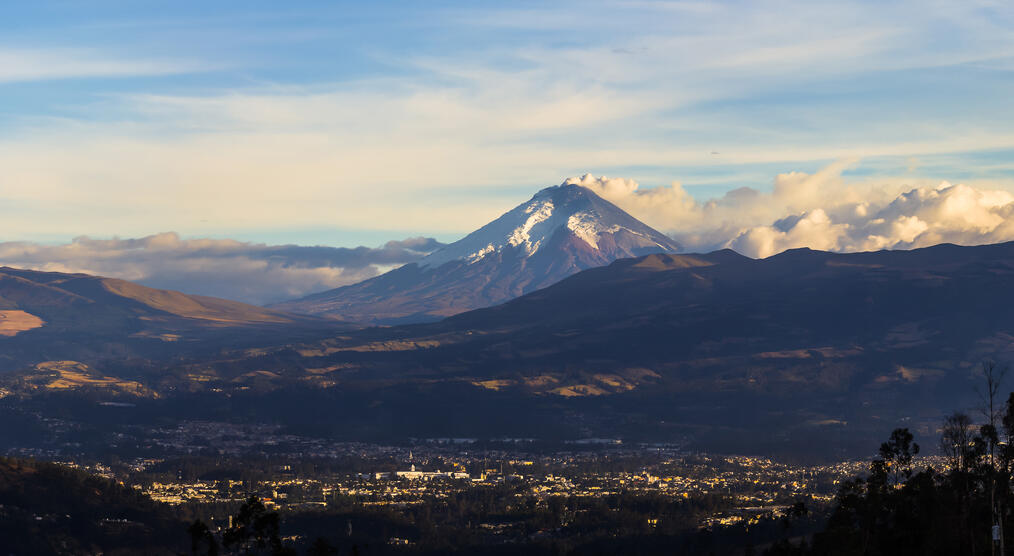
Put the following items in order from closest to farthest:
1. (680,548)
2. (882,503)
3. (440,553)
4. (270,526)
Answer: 1. (270,526)
2. (882,503)
3. (680,548)
4. (440,553)

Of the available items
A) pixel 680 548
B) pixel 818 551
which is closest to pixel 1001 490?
pixel 818 551

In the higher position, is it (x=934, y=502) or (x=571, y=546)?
(x=934, y=502)

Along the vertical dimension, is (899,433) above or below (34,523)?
above

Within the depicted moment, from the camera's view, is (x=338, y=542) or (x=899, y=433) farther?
(x=338, y=542)

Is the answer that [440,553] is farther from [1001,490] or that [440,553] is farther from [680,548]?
[1001,490]

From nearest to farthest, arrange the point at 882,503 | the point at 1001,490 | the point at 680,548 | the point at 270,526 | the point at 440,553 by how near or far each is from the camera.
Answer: the point at 270,526 → the point at 1001,490 → the point at 882,503 → the point at 680,548 → the point at 440,553

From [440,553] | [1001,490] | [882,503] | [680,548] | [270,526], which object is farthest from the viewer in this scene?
[440,553]


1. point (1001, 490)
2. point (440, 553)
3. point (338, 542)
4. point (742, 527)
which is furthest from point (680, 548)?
point (1001, 490)

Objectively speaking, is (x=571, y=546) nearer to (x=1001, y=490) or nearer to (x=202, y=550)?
(x=202, y=550)

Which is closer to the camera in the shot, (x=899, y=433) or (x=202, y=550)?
(x=899, y=433)
